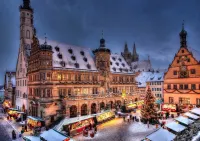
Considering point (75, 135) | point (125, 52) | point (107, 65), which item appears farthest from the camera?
point (125, 52)

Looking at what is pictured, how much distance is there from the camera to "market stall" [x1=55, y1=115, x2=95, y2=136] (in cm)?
3266

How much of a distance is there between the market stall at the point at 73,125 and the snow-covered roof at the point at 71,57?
54.0ft

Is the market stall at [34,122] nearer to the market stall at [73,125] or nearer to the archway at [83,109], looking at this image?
the market stall at [73,125]

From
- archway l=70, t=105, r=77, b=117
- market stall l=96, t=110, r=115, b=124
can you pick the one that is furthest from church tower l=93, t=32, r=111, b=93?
archway l=70, t=105, r=77, b=117

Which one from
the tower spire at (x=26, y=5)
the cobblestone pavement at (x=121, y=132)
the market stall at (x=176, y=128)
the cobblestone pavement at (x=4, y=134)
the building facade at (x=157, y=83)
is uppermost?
the tower spire at (x=26, y=5)

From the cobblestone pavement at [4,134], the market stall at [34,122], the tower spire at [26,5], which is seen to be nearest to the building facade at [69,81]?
the market stall at [34,122]

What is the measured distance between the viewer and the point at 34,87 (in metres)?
48.2

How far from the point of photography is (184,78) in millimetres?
52312

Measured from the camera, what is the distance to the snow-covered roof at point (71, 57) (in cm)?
4812

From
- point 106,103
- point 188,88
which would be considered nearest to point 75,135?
point 106,103

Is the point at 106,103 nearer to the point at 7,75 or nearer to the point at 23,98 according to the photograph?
the point at 23,98

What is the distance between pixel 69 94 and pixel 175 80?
3268 cm

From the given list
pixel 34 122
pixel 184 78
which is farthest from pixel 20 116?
pixel 184 78

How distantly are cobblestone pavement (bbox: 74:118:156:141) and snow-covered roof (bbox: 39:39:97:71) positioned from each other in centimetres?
1885
